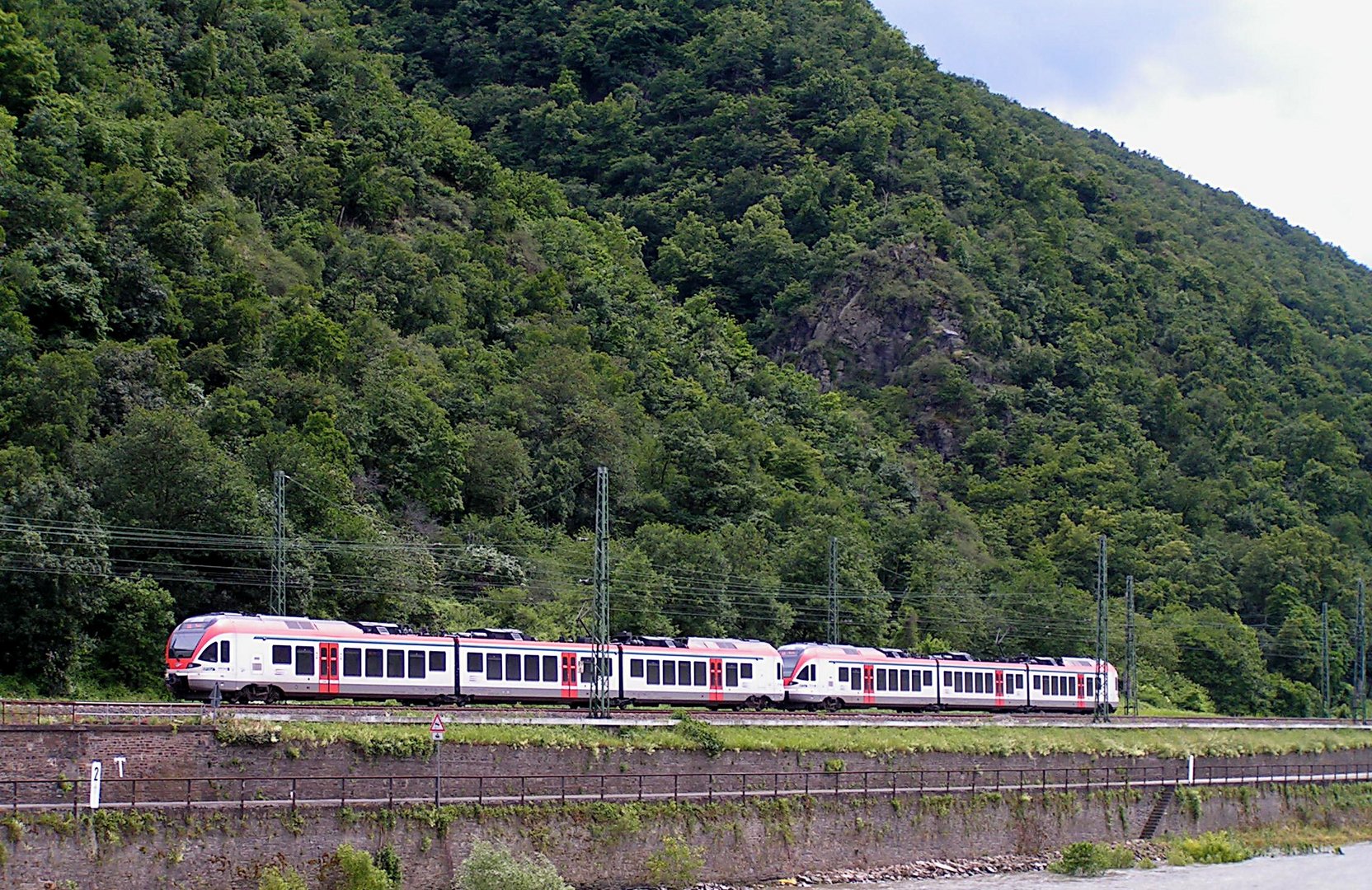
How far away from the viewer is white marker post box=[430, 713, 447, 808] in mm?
39688

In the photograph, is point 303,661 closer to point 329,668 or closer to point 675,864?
point 329,668

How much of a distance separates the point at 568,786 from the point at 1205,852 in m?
27.4

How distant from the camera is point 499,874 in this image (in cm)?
3753

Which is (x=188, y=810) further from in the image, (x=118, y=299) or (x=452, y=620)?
(x=118, y=299)

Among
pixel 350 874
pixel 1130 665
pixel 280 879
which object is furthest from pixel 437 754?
pixel 1130 665

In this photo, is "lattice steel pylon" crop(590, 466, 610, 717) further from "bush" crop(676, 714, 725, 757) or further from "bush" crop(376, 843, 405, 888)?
"bush" crop(376, 843, 405, 888)

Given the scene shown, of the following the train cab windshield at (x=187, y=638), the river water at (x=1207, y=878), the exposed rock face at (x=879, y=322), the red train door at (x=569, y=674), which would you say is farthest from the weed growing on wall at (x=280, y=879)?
the exposed rock face at (x=879, y=322)

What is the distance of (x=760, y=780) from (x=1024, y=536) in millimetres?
79556

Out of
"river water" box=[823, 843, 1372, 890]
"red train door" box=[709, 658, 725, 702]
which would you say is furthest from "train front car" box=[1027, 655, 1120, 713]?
"red train door" box=[709, 658, 725, 702]

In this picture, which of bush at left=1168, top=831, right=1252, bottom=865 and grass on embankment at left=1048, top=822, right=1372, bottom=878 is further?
bush at left=1168, top=831, right=1252, bottom=865

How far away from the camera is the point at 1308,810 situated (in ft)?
227

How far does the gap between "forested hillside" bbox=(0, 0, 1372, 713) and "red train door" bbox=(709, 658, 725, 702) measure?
12.0 meters

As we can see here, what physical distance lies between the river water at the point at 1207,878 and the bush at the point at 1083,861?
46 centimetres

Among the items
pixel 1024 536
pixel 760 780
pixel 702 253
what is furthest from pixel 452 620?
pixel 702 253
